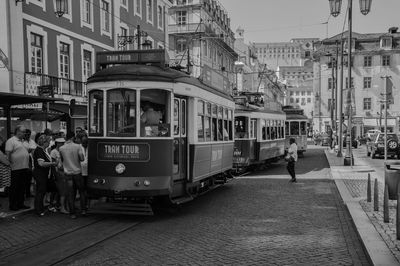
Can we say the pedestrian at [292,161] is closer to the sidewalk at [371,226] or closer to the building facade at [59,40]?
the sidewalk at [371,226]

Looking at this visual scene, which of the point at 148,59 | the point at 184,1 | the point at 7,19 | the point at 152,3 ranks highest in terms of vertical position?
the point at 184,1

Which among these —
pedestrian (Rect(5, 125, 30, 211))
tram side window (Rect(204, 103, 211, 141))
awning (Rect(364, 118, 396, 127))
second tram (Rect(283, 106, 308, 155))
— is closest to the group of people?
pedestrian (Rect(5, 125, 30, 211))

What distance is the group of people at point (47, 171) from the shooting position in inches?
396

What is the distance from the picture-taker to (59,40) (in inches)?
915

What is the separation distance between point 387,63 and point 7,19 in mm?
63572

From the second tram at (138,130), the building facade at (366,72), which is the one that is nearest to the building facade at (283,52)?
the building facade at (366,72)

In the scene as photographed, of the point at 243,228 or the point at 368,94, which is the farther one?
the point at 368,94

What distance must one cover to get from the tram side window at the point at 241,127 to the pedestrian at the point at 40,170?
1110cm

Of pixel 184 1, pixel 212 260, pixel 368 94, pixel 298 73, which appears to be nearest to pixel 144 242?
pixel 212 260

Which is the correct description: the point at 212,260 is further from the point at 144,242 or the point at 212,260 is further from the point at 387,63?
the point at 387,63

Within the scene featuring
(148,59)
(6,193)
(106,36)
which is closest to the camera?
(148,59)

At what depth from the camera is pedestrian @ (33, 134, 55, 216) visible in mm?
10078

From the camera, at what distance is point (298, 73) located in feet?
547

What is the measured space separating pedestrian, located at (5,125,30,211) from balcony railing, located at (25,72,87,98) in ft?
32.3
